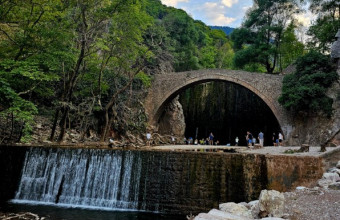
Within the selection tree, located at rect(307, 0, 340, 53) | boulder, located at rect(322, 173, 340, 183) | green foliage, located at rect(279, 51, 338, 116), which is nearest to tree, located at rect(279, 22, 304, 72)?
tree, located at rect(307, 0, 340, 53)

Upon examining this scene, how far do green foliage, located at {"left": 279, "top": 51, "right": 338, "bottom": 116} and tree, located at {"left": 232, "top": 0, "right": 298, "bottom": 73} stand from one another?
209 inches

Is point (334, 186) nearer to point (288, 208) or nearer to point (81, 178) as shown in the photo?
point (288, 208)

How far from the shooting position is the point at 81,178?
8.05 metres

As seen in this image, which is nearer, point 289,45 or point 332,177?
point 332,177

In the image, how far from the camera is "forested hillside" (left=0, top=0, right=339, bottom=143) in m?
9.14

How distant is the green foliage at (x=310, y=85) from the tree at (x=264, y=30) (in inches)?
209

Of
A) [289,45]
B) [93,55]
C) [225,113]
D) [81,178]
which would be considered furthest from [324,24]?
[81,178]

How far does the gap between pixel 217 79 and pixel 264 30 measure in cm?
644

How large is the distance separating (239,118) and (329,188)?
Answer: 19.4 m

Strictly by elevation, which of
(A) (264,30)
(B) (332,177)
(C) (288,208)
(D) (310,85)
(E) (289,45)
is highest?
(E) (289,45)

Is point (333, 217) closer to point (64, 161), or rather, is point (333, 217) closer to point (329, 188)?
point (329, 188)

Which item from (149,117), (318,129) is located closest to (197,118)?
(149,117)

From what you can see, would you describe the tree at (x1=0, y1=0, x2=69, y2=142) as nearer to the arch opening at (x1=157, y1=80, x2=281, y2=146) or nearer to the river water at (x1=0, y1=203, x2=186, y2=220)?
the river water at (x1=0, y1=203, x2=186, y2=220)

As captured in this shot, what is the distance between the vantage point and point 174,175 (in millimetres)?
7504
